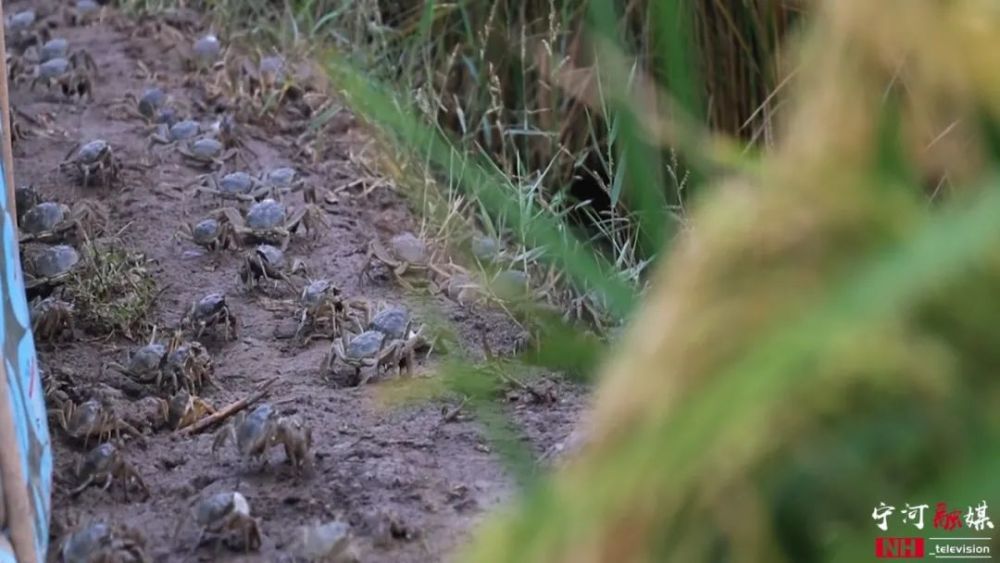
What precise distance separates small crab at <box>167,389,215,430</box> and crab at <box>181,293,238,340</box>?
30 cm

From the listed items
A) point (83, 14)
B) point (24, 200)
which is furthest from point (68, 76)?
point (24, 200)

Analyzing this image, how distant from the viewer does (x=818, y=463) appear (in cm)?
87

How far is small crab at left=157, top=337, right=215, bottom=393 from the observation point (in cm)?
238

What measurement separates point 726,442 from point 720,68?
2624 millimetres

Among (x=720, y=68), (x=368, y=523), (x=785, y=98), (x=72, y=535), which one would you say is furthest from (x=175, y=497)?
(x=720, y=68)

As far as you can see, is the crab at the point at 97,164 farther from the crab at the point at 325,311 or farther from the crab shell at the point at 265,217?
the crab at the point at 325,311

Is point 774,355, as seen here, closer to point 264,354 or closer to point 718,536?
point 718,536

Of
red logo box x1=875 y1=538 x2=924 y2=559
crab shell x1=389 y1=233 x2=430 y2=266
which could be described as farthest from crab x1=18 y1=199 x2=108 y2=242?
red logo box x1=875 y1=538 x2=924 y2=559

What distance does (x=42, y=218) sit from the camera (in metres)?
2.97

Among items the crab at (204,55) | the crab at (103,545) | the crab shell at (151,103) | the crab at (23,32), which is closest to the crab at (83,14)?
the crab at (23,32)

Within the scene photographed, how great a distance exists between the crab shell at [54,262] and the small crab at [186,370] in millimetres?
500

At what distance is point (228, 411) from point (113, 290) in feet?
1.93

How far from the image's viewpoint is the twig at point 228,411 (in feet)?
7.46

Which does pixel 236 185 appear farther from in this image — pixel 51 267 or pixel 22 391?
pixel 22 391
